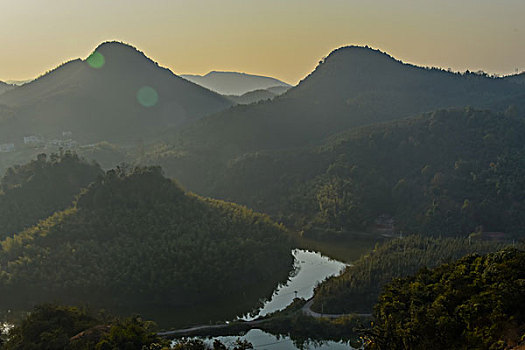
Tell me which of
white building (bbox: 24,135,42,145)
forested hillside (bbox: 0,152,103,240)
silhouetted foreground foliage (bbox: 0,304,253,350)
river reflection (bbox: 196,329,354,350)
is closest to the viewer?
silhouetted foreground foliage (bbox: 0,304,253,350)

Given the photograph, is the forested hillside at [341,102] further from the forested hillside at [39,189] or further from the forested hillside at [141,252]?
the forested hillside at [141,252]

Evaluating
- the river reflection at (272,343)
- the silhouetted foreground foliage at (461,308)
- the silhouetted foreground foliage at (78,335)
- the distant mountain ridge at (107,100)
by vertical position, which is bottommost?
the river reflection at (272,343)

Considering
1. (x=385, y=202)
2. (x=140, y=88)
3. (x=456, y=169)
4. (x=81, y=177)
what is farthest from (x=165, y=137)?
(x=456, y=169)

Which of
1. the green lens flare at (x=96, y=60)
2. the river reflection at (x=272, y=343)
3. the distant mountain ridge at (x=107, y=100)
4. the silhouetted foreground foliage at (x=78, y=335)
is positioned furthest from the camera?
the green lens flare at (x=96, y=60)

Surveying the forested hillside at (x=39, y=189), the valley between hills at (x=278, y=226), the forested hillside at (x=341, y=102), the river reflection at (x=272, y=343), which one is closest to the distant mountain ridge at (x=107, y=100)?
the valley between hills at (x=278, y=226)

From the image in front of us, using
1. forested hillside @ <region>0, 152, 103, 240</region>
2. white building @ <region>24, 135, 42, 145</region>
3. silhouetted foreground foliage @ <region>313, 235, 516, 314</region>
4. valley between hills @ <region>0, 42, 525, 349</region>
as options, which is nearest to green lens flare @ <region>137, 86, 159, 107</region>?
valley between hills @ <region>0, 42, 525, 349</region>

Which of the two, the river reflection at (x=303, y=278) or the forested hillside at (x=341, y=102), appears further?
the forested hillside at (x=341, y=102)

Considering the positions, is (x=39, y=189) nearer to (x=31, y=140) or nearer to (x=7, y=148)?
(x=7, y=148)

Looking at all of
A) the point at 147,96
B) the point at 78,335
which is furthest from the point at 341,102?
the point at 78,335

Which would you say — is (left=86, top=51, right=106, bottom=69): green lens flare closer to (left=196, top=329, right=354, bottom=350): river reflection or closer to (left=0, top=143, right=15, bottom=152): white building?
(left=0, top=143, right=15, bottom=152): white building
